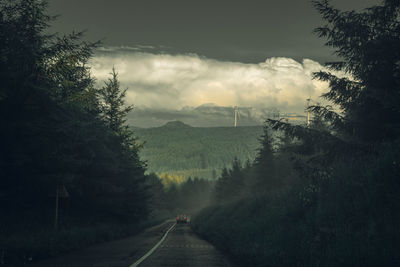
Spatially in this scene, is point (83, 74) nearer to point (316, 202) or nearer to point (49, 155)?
point (49, 155)

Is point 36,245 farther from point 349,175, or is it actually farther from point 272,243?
point 349,175

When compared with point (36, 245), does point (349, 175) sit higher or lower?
higher

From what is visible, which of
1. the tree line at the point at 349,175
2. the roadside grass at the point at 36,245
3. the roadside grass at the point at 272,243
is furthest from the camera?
the roadside grass at the point at 36,245

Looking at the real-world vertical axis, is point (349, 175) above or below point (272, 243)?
above

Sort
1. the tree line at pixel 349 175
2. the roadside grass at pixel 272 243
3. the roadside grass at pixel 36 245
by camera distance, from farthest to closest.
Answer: the roadside grass at pixel 36 245 < the roadside grass at pixel 272 243 < the tree line at pixel 349 175

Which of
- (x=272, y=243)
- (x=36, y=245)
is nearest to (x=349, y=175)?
(x=272, y=243)

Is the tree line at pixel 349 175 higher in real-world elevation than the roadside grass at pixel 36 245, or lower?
higher

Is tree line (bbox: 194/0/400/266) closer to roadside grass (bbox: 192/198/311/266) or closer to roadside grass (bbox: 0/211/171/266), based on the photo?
roadside grass (bbox: 192/198/311/266)

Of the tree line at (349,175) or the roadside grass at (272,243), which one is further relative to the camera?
the roadside grass at (272,243)

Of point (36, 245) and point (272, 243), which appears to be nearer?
point (272, 243)

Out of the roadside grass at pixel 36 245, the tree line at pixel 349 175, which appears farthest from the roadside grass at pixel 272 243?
the roadside grass at pixel 36 245

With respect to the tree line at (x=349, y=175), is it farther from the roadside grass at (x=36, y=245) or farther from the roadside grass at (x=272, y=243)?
the roadside grass at (x=36, y=245)

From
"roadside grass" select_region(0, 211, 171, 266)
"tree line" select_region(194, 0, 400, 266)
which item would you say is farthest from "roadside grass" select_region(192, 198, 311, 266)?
"roadside grass" select_region(0, 211, 171, 266)

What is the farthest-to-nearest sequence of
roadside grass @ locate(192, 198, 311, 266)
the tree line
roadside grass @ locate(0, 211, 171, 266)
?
1. roadside grass @ locate(0, 211, 171, 266)
2. roadside grass @ locate(192, 198, 311, 266)
3. the tree line
